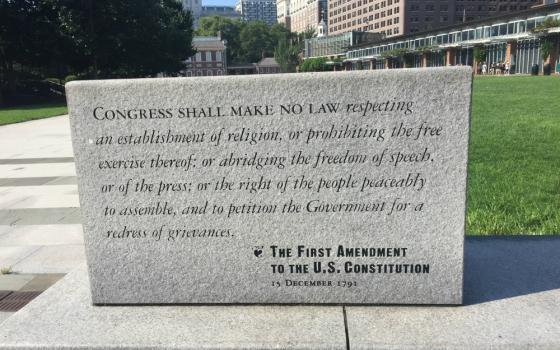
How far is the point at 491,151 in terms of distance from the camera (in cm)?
898

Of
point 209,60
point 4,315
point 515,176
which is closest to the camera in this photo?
point 4,315

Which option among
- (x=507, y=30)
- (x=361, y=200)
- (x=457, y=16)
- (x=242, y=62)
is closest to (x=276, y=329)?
(x=361, y=200)

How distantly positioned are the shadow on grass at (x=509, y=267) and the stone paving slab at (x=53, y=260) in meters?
3.10

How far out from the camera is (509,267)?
3.51 metres

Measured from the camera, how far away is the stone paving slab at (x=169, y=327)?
266cm

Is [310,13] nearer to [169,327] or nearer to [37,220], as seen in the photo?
[37,220]

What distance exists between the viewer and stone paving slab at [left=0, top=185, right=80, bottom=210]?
6.58 m

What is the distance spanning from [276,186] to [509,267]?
180 cm

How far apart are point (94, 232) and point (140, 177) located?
0.46m

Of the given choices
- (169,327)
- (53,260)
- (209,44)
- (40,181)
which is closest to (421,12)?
(209,44)

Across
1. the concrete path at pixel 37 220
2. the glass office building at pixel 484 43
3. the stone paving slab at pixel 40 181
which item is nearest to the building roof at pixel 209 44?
the glass office building at pixel 484 43

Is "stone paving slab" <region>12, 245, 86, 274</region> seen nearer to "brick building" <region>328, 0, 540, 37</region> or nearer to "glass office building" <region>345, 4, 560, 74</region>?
"glass office building" <region>345, 4, 560, 74</region>

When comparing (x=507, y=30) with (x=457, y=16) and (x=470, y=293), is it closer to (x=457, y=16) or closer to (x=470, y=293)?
(x=470, y=293)

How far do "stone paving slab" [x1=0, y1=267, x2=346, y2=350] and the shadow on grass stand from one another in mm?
982
